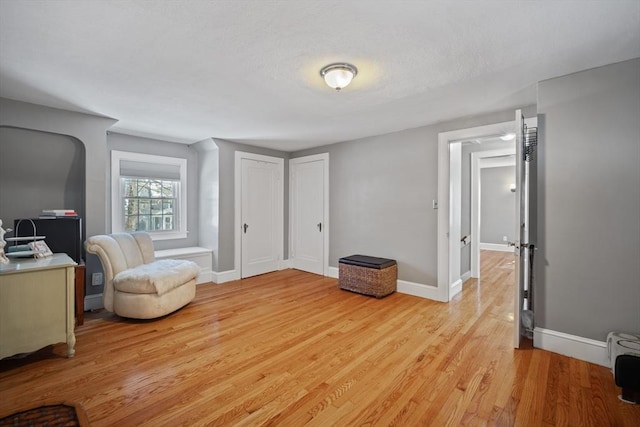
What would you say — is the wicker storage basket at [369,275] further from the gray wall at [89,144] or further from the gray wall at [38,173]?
the gray wall at [38,173]

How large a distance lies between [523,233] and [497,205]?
6.66 m

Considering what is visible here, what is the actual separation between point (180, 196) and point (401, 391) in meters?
4.37

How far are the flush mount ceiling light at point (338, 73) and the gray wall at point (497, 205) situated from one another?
7685mm

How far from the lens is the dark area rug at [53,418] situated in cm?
126

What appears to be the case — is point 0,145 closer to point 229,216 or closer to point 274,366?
point 229,216

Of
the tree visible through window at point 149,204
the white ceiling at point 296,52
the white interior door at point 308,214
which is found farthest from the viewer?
the white interior door at point 308,214

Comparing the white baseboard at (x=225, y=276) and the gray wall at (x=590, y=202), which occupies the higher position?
the gray wall at (x=590, y=202)

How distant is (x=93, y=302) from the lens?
3.56 metres

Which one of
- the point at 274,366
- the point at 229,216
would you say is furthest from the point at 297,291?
the point at 274,366

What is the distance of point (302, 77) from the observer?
248 cm

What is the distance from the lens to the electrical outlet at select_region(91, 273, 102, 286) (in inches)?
141

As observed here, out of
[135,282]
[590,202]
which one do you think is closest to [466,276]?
[590,202]

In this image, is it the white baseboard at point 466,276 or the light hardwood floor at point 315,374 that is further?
the white baseboard at point 466,276

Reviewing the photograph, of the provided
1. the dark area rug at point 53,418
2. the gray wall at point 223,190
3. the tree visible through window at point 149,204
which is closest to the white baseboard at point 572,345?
the dark area rug at point 53,418
